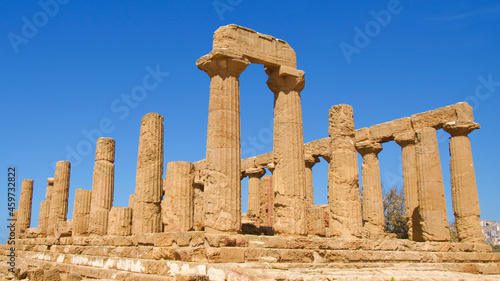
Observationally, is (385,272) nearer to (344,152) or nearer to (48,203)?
(344,152)

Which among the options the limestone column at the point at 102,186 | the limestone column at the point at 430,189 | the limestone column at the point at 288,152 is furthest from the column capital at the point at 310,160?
the limestone column at the point at 288,152

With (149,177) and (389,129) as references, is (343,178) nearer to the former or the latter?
(149,177)

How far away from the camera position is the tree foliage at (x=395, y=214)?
1327 inches

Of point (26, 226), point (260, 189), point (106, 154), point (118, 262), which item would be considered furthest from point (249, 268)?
point (26, 226)

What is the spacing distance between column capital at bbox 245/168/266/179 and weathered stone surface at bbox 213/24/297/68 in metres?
12.0

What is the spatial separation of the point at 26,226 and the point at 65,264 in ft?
47.4

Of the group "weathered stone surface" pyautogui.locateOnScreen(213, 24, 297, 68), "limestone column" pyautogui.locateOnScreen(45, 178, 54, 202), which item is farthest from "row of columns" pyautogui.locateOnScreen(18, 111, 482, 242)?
"limestone column" pyautogui.locateOnScreen(45, 178, 54, 202)

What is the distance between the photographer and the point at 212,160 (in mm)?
14414

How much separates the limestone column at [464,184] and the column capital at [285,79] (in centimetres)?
849

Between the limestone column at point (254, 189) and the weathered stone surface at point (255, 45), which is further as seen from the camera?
the limestone column at point (254, 189)

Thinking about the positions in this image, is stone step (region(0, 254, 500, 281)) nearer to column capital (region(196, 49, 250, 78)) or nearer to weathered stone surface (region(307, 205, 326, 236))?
weathered stone surface (region(307, 205, 326, 236))

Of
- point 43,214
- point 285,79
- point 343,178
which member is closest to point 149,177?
point 285,79

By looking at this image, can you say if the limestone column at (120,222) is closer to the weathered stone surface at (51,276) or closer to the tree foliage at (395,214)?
the weathered stone surface at (51,276)

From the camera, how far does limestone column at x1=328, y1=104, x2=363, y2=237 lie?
16031 mm
